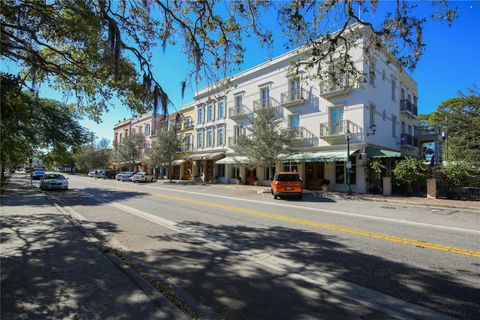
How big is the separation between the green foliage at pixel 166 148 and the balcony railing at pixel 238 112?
838 cm

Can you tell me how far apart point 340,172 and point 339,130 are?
3.60m

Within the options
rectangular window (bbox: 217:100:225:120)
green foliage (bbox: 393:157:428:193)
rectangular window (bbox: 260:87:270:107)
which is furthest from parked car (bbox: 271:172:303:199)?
rectangular window (bbox: 217:100:225:120)

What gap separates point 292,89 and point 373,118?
312 inches

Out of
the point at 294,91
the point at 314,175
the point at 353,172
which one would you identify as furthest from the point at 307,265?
the point at 294,91

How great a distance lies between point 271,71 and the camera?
28297 millimetres

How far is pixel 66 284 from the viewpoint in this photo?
3.92 meters

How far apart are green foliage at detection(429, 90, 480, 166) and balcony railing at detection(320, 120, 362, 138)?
5728 mm

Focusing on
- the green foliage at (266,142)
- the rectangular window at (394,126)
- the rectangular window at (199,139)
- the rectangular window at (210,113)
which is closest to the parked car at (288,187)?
the green foliage at (266,142)

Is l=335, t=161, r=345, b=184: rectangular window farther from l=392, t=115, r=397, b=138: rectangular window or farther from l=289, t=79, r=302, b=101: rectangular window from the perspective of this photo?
l=392, t=115, r=397, b=138: rectangular window

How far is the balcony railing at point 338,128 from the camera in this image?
21.5 metres

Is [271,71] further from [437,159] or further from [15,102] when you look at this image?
[15,102]

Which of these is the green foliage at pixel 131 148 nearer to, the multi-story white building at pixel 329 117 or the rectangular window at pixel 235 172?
the multi-story white building at pixel 329 117

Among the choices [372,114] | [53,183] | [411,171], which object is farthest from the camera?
[372,114]

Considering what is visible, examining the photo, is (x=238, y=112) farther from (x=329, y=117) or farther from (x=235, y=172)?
(x=329, y=117)
